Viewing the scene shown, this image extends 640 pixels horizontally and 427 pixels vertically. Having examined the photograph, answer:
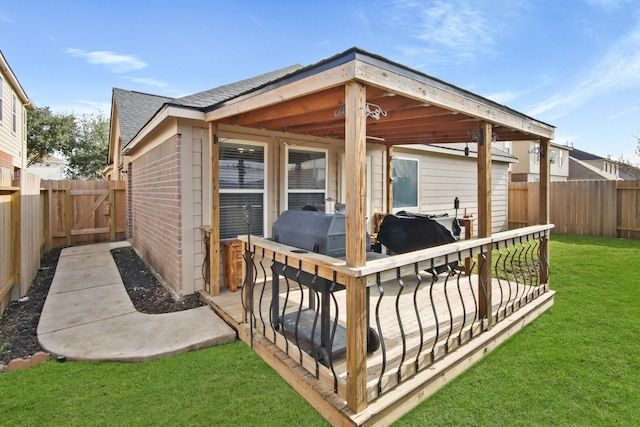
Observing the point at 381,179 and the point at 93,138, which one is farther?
the point at 93,138

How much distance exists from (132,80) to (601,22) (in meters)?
22.5

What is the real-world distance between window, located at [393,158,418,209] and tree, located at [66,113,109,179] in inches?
943

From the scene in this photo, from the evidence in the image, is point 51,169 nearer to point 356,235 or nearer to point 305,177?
point 305,177

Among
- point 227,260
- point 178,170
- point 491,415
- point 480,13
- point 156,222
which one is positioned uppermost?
point 480,13

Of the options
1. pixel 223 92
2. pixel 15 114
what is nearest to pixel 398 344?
pixel 223 92

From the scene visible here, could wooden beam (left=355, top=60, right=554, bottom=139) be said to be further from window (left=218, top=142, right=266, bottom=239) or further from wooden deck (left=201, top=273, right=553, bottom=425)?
window (left=218, top=142, right=266, bottom=239)

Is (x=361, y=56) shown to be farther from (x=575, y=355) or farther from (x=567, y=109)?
(x=567, y=109)

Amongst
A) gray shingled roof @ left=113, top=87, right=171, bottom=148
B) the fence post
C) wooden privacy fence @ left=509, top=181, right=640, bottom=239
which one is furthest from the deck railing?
wooden privacy fence @ left=509, top=181, right=640, bottom=239

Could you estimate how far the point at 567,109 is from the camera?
18.4m

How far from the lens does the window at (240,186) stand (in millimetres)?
4891

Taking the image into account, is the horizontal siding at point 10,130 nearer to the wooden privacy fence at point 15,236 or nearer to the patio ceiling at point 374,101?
the wooden privacy fence at point 15,236

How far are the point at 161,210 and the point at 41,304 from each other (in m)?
2.06

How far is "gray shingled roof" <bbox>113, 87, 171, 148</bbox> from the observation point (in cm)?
955

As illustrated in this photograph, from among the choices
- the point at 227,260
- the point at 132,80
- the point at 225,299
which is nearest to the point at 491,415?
the point at 225,299
